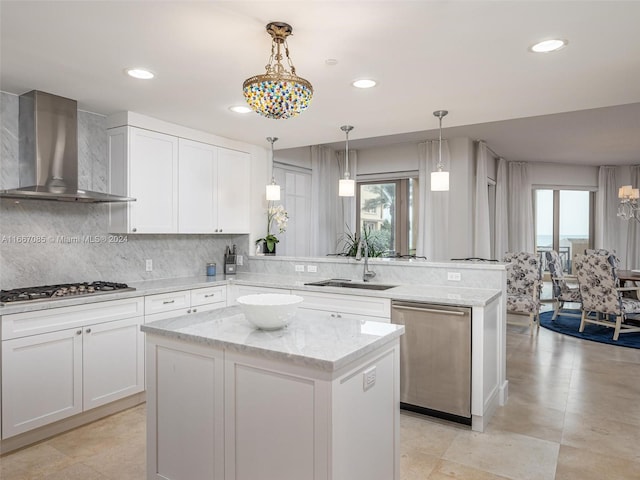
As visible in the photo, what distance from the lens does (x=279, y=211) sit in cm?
475

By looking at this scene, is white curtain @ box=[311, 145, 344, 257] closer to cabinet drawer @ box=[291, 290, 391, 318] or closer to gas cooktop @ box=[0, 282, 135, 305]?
cabinet drawer @ box=[291, 290, 391, 318]

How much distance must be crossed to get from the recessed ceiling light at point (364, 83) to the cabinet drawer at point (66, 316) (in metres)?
2.33

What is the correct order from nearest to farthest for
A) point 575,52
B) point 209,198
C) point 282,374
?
1. point 282,374
2. point 575,52
3. point 209,198

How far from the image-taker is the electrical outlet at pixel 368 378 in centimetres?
171

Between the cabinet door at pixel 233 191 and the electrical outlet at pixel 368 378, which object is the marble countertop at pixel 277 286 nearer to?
the cabinet door at pixel 233 191

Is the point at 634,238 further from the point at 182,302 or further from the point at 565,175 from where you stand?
the point at 182,302

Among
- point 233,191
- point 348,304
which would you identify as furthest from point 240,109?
point 348,304

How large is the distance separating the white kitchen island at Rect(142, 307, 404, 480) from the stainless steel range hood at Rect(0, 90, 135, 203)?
5.34 ft

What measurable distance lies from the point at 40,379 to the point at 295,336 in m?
1.99

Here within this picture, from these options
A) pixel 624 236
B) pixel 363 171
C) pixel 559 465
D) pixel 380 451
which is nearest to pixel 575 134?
pixel 363 171

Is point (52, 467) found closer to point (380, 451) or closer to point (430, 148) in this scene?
point (380, 451)

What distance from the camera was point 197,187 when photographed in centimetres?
406

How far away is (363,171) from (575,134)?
3143 mm

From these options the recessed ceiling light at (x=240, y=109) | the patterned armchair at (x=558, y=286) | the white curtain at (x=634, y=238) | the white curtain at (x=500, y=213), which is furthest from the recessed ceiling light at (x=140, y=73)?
the white curtain at (x=634, y=238)
